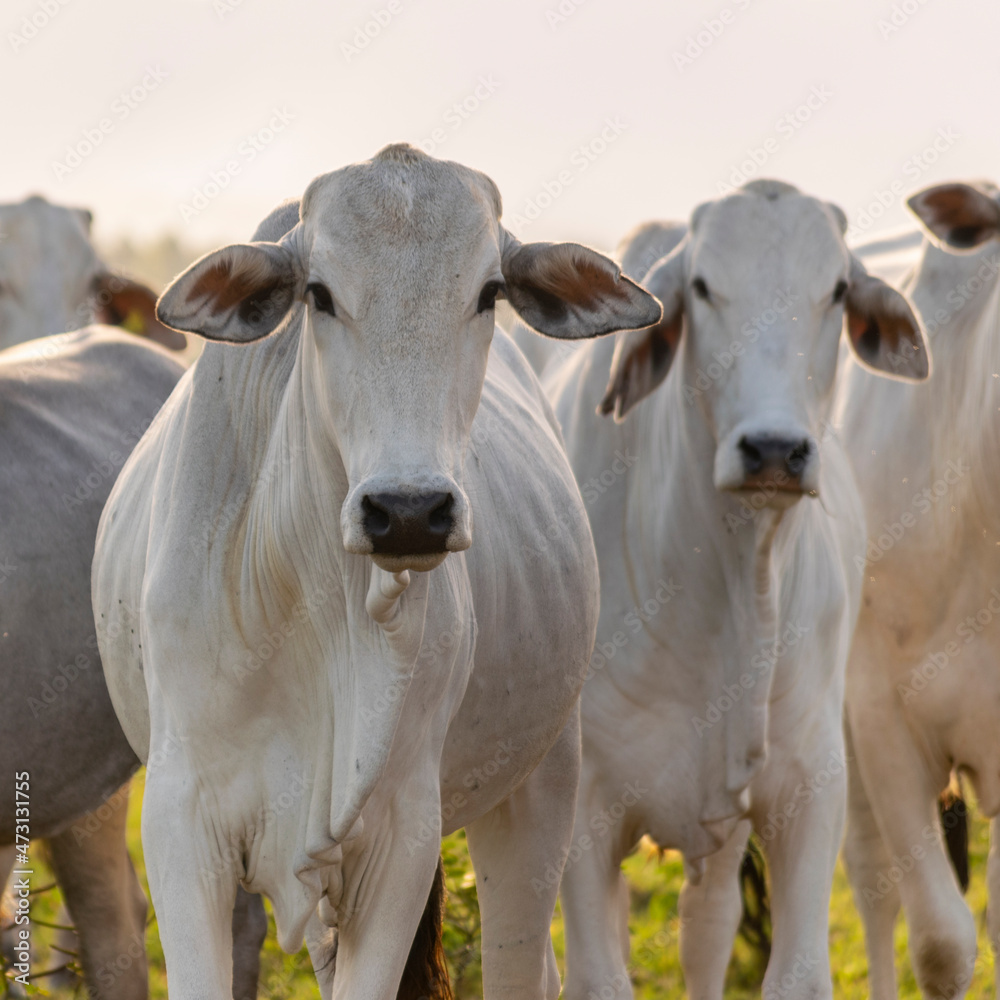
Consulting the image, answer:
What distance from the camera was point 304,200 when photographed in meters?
3.16

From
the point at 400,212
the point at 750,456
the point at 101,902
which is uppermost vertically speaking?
the point at 400,212

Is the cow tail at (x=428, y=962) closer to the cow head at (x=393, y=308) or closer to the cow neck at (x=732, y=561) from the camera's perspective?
the cow neck at (x=732, y=561)

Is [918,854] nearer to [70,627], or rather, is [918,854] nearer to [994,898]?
[994,898]

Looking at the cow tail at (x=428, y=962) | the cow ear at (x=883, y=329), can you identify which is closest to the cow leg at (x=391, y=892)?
the cow tail at (x=428, y=962)

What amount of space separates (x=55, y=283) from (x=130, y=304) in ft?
1.19

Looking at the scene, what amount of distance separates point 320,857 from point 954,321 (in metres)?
3.18

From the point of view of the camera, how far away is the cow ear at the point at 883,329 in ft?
15.3

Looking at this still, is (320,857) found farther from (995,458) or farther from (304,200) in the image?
(995,458)

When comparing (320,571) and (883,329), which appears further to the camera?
(883,329)

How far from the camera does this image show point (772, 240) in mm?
4555

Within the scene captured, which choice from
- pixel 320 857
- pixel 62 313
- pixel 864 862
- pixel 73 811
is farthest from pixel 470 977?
pixel 62 313

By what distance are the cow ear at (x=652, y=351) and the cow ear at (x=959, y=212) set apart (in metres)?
0.85

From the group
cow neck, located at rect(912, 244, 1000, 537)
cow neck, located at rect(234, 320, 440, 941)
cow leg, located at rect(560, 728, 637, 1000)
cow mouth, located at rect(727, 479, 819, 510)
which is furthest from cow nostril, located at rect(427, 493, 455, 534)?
cow neck, located at rect(912, 244, 1000, 537)

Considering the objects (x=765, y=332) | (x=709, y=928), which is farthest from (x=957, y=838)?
(x=765, y=332)
